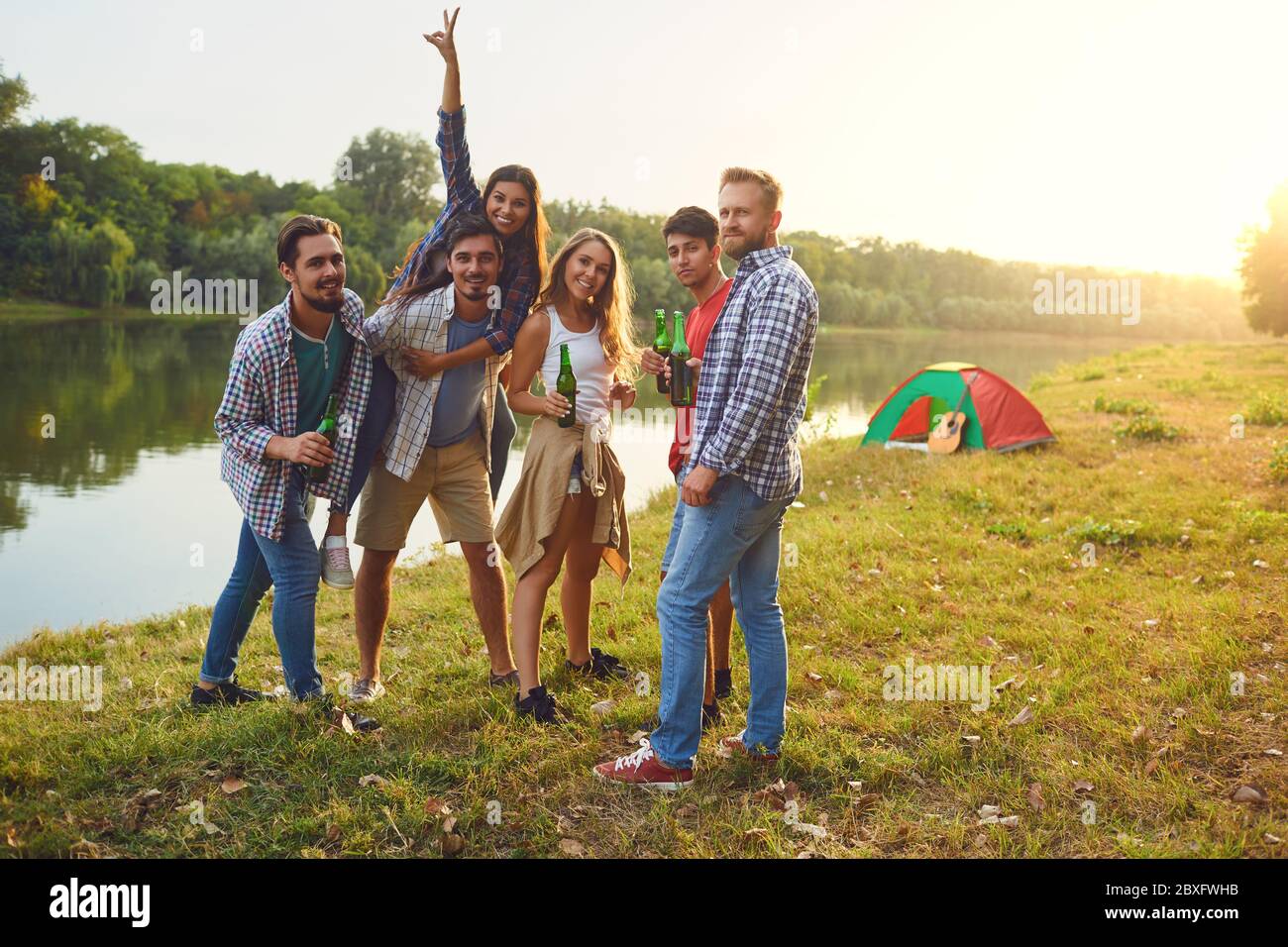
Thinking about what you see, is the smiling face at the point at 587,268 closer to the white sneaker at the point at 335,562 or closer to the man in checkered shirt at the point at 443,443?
the man in checkered shirt at the point at 443,443

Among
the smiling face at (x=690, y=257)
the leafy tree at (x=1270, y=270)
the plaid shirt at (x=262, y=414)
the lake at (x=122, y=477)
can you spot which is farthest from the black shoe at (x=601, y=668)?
the leafy tree at (x=1270, y=270)

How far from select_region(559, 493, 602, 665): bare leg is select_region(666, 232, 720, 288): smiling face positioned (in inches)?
45.5

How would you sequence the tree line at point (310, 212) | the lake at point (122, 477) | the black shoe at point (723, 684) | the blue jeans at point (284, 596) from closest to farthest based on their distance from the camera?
the blue jeans at point (284, 596), the black shoe at point (723, 684), the lake at point (122, 477), the tree line at point (310, 212)

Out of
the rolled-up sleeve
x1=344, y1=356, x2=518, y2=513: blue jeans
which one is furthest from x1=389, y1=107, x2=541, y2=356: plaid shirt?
the rolled-up sleeve

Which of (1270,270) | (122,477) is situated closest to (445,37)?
(122,477)

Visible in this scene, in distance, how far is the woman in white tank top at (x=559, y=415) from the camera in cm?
455

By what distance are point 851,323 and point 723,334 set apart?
8059 centimetres

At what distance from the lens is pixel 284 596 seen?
14.3ft

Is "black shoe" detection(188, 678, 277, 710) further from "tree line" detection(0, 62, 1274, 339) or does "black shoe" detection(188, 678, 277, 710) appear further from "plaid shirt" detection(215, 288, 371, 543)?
"tree line" detection(0, 62, 1274, 339)

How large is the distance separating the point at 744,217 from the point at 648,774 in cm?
224

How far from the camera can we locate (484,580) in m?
4.89

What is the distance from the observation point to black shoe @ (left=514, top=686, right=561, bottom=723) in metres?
4.52

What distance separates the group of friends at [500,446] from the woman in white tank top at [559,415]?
1 centimetres
